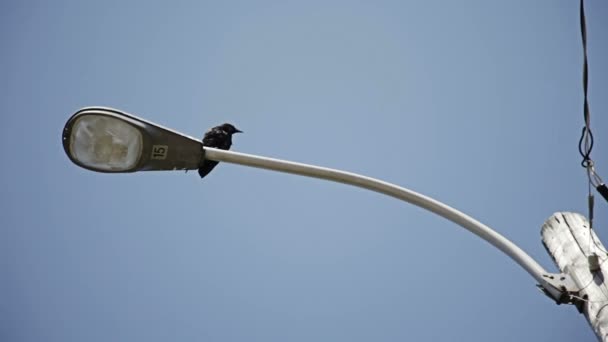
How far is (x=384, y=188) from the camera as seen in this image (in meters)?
3.15

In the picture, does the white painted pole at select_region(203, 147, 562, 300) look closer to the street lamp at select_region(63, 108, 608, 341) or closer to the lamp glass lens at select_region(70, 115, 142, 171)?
the street lamp at select_region(63, 108, 608, 341)

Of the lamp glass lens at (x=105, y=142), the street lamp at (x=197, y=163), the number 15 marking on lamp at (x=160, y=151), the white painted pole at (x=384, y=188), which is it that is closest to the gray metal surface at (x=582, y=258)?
the street lamp at (x=197, y=163)

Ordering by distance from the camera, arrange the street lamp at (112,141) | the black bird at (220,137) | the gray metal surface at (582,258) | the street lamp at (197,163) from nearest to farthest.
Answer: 1. the gray metal surface at (582,258)
2. the street lamp at (197,163)
3. the street lamp at (112,141)
4. the black bird at (220,137)

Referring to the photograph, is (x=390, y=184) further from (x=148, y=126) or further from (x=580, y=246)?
(x=148, y=126)

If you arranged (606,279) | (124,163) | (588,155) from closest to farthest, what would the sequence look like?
(606,279), (124,163), (588,155)

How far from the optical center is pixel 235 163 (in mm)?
3197

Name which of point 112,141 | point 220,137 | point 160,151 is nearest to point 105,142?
point 112,141

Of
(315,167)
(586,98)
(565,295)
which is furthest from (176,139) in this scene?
(586,98)

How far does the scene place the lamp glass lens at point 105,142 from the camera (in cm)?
306

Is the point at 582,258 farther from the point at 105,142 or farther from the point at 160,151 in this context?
the point at 105,142

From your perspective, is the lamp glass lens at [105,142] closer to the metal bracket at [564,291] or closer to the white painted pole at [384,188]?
the white painted pole at [384,188]

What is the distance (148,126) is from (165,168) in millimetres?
250

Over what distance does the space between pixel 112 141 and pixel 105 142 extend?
3 centimetres

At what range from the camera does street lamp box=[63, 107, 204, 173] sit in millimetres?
3057
